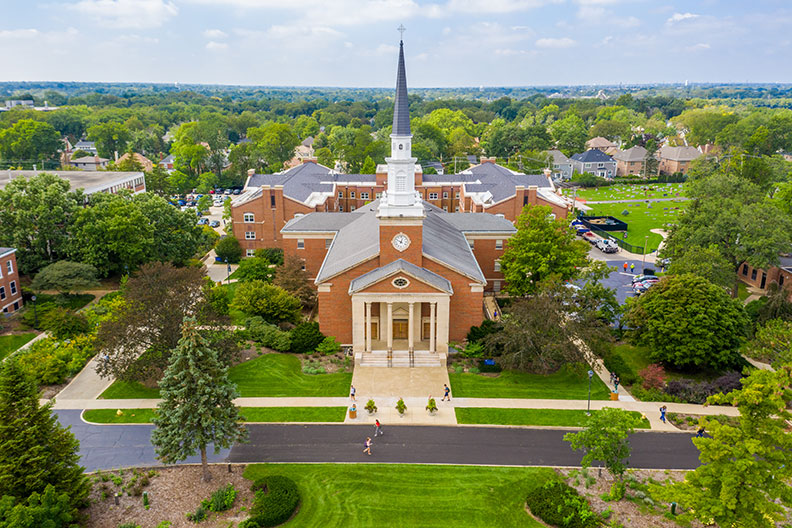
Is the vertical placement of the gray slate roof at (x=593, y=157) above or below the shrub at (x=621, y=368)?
above

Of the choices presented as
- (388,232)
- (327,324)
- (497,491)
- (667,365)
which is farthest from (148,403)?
(667,365)

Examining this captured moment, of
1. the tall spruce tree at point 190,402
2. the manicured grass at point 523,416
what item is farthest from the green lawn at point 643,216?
the tall spruce tree at point 190,402

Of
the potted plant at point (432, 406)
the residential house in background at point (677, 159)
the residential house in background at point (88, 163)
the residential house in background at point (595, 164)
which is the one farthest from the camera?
the residential house in background at point (677, 159)

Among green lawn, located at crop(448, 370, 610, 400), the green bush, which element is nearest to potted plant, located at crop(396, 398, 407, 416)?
green lawn, located at crop(448, 370, 610, 400)

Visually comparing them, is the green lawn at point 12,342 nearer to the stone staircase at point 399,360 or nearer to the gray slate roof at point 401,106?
the stone staircase at point 399,360

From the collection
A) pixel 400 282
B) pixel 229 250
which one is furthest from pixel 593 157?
pixel 400 282

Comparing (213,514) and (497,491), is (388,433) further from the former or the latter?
(213,514)
